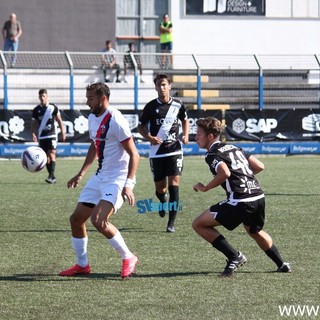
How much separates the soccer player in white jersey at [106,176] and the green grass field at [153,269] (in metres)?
0.27

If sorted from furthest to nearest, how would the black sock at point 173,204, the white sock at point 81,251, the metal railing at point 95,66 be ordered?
the metal railing at point 95,66, the black sock at point 173,204, the white sock at point 81,251

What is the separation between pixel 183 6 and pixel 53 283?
28.8m

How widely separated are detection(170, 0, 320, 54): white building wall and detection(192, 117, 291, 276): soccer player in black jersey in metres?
27.7

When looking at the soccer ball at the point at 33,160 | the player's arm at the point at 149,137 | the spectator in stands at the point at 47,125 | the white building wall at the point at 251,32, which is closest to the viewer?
the player's arm at the point at 149,137

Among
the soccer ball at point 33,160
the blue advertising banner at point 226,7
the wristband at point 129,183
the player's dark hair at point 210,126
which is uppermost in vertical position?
the blue advertising banner at point 226,7

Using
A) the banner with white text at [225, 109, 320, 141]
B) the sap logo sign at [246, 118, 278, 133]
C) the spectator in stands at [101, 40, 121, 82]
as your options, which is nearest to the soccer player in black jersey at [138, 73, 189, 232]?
the banner with white text at [225, 109, 320, 141]

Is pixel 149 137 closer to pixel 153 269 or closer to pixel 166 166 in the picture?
pixel 166 166

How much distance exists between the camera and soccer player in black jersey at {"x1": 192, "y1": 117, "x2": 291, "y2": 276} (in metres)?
8.70

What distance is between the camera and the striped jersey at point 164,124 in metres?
12.6

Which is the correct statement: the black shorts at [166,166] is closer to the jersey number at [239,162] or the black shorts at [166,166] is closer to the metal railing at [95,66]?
the jersey number at [239,162]

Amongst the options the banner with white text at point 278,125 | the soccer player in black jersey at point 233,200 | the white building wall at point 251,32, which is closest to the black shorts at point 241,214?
the soccer player in black jersey at point 233,200

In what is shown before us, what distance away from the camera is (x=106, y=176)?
29.0 ft

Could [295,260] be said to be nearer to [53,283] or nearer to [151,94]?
[53,283]

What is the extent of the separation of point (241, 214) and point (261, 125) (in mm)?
21309
